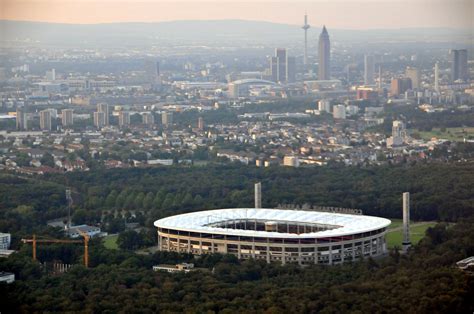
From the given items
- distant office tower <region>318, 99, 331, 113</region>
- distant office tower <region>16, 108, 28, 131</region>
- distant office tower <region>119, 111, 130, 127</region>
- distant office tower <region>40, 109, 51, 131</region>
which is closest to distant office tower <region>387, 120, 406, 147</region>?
distant office tower <region>318, 99, 331, 113</region>

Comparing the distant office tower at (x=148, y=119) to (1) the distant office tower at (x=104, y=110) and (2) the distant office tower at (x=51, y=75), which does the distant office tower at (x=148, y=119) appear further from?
(2) the distant office tower at (x=51, y=75)

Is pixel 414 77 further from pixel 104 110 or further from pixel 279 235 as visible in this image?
pixel 279 235

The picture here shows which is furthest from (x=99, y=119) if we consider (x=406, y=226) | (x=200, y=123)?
(x=406, y=226)

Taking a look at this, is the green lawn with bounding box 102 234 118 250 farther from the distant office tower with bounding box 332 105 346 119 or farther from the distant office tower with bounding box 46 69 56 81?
the distant office tower with bounding box 46 69 56 81

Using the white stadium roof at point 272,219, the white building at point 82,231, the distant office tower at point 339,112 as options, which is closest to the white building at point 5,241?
the white building at point 82,231

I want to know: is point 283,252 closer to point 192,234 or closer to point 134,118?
point 192,234

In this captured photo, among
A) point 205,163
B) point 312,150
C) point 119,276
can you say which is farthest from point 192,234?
point 312,150
